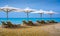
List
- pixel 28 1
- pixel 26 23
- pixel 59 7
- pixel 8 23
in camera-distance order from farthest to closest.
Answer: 1. pixel 28 1
2. pixel 59 7
3. pixel 26 23
4. pixel 8 23

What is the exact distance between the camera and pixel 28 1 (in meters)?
25.3

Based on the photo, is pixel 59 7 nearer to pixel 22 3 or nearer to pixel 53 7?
pixel 53 7

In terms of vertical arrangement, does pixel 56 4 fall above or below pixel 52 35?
above

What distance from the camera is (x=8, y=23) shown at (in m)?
10.5

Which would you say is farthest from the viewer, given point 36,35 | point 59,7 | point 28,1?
point 28,1

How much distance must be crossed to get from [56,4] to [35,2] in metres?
3.09

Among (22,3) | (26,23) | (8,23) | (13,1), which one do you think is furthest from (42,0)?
(8,23)

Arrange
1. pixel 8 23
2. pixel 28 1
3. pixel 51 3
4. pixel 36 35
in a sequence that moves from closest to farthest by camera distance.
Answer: pixel 36 35, pixel 8 23, pixel 51 3, pixel 28 1

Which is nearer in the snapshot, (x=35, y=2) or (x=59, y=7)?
(x=59, y=7)

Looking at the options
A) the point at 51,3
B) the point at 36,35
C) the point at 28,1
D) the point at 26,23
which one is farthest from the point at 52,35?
the point at 28,1

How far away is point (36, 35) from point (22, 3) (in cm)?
1801

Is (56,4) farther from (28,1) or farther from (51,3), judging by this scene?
(28,1)

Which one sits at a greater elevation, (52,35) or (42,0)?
(42,0)

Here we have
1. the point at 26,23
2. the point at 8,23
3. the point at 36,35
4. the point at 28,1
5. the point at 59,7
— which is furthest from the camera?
the point at 28,1
